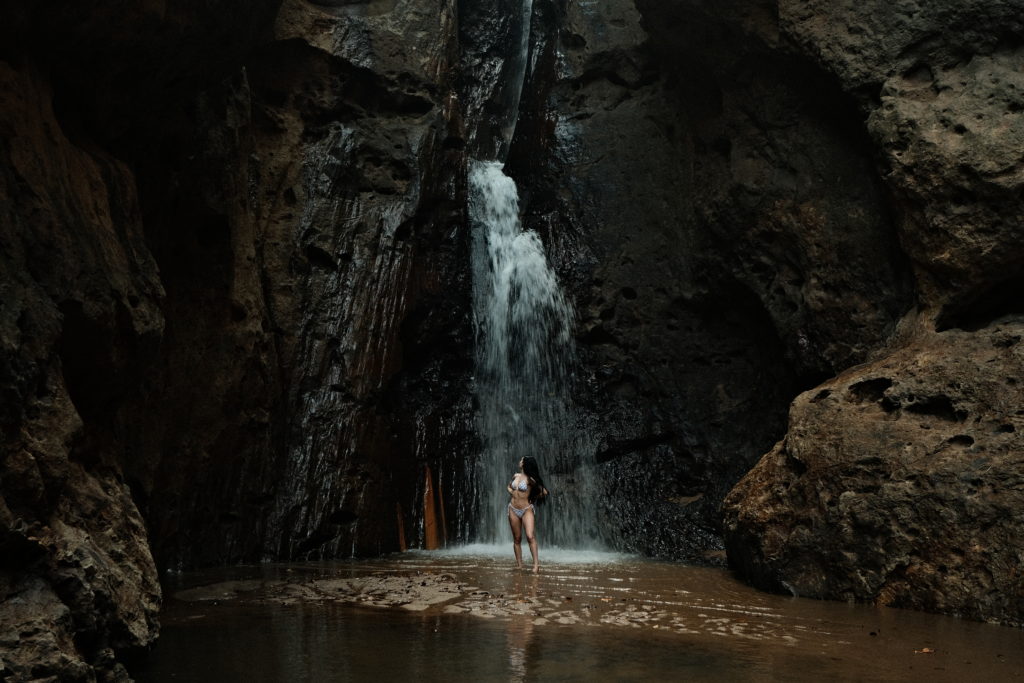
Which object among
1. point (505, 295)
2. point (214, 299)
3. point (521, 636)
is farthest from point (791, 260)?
point (521, 636)

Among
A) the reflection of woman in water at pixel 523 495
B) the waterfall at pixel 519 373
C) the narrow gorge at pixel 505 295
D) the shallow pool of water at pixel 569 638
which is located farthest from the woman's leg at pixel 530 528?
the waterfall at pixel 519 373

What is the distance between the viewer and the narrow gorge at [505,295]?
5.88 meters

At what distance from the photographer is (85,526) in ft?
17.5

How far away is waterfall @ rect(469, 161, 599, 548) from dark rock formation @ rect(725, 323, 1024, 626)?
3.59 m

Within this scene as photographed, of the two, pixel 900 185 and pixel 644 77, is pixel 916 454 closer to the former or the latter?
pixel 900 185

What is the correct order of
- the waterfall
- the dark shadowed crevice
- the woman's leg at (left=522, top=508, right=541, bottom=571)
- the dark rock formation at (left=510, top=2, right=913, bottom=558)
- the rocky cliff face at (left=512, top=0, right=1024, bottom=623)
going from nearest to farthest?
the rocky cliff face at (left=512, top=0, right=1024, bottom=623) < the dark shadowed crevice < the woman's leg at (left=522, top=508, right=541, bottom=571) < the dark rock formation at (left=510, top=2, right=913, bottom=558) < the waterfall

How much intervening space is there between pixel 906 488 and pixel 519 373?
650 cm

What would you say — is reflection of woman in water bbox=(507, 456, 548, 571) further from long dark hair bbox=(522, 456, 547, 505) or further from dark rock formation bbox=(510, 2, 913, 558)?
dark rock formation bbox=(510, 2, 913, 558)

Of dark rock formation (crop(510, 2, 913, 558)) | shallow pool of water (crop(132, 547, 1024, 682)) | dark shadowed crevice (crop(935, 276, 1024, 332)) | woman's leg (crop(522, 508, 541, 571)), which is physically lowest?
shallow pool of water (crop(132, 547, 1024, 682))

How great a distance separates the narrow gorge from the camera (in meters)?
5.88

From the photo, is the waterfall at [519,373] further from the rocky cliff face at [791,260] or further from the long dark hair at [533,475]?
the long dark hair at [533,475]

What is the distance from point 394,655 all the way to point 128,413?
168 inches

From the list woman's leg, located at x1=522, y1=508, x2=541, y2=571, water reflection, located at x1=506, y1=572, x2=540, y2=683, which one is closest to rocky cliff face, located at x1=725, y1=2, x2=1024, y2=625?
woman's leg, located at x1=522, y1=508, x2=541, y2=571

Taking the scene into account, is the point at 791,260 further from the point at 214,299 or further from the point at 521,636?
the point at 521,636
